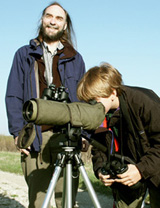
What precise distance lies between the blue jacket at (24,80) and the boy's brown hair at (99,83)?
658 millimetres

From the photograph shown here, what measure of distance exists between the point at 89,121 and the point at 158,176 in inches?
30.2

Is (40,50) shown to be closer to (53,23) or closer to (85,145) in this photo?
(53,23)

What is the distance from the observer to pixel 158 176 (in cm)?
259

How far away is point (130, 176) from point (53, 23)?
2.07 meters

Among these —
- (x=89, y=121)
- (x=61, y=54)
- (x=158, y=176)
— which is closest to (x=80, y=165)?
(x=89, y=121)

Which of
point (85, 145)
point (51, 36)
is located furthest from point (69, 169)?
point (51, 36)

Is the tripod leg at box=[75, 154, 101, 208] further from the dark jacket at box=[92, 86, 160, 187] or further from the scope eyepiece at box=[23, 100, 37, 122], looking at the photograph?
the scope eyepiece at box=[23, 100, 37, 122]

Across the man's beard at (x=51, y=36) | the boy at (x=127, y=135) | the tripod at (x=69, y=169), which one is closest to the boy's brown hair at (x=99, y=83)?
the boy at (x=127, y=135)

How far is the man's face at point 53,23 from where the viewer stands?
3703 millimetres

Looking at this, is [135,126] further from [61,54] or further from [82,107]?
[61,54]

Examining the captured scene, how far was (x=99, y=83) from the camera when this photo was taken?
2.76m

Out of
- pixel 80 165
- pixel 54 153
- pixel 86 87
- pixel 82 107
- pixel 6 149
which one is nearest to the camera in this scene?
pixel 82 107

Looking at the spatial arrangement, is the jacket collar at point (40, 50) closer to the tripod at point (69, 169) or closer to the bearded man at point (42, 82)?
the bearded man at point (42, 82)

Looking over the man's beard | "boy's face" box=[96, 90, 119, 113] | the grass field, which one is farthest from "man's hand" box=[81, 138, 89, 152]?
the grass field
